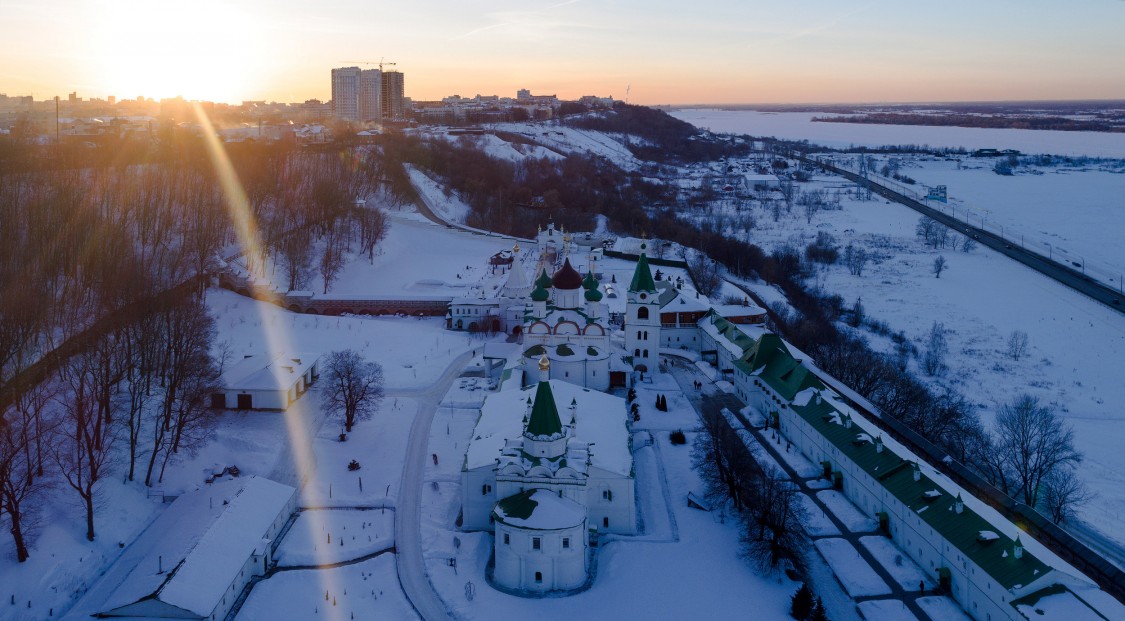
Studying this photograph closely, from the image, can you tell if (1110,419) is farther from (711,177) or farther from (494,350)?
(711,177)

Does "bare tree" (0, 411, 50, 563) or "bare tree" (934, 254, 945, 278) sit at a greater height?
"bare tree" (934, 254, 945, 278)

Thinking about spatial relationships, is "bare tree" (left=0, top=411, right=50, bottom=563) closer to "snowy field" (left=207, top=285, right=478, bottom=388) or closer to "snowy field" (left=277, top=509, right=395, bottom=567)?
"snowy field" (left=277, top=509, right=395, bottom=567)

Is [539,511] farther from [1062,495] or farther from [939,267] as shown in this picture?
[939,267]

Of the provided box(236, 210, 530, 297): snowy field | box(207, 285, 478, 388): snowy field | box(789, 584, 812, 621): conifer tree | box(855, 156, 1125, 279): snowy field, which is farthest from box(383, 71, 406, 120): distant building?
box(789, 584, 812, 621): conifer tree

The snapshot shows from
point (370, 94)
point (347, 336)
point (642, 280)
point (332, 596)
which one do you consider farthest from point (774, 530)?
point (370, 94)

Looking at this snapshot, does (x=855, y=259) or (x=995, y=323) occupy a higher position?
(x=855, y=259)

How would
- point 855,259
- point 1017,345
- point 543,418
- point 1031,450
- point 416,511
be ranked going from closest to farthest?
1. point 543,418
2. point 416,511
3. point 1031,450
4. point 1017,345
5. point 855,259
